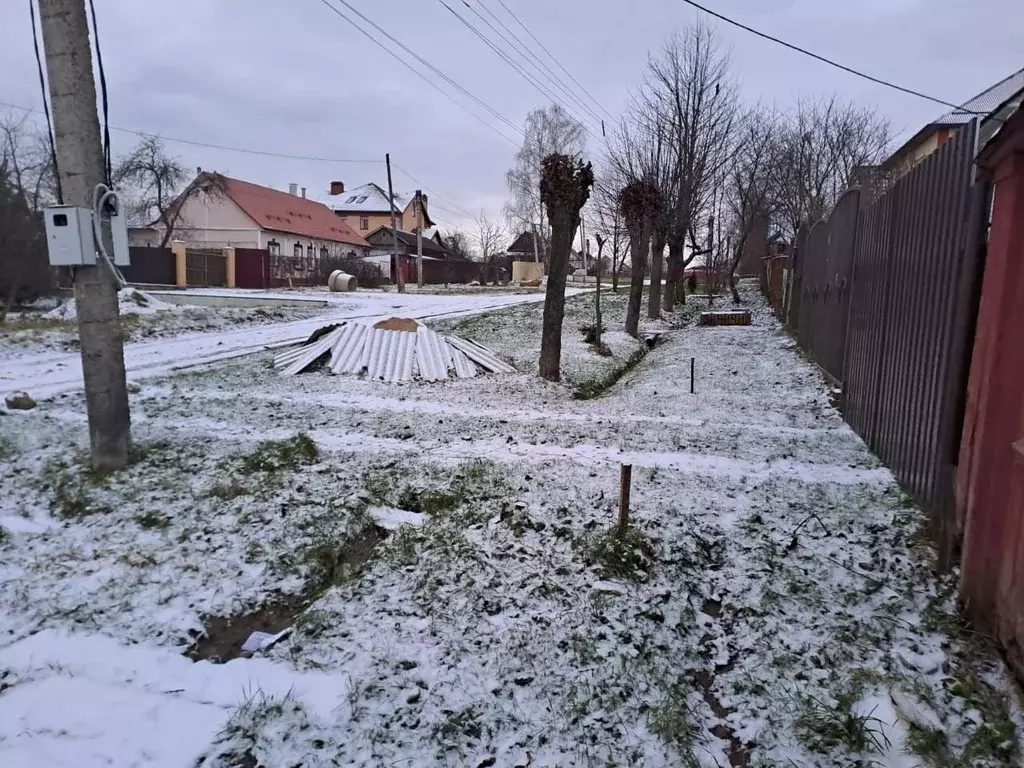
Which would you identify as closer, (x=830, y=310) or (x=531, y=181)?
(x=830, y=310)

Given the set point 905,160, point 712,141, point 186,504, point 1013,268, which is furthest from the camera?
point 905,160

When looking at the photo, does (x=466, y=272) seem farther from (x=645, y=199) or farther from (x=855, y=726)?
(x=855, y=726)

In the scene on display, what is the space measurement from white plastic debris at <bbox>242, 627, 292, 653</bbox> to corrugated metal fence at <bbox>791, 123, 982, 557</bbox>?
323 cm

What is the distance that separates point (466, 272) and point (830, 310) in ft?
145

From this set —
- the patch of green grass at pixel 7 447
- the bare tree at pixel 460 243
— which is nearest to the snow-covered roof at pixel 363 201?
the bare tree at pixel 460 243

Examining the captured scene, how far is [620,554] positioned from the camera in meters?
3.54

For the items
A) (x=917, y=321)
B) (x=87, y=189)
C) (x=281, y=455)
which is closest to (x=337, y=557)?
(x=281, y=455)

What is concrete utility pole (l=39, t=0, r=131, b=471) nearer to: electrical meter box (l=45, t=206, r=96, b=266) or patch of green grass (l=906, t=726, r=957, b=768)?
electrical meter box (l=45, t=206, r=96, b=266)

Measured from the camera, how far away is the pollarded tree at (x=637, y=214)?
14531 millimetres

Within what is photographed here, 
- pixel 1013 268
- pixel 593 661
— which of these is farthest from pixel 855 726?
pixel 1013 268

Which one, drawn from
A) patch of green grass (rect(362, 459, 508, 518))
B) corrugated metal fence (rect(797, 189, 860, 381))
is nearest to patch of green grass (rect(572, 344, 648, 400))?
corrugated metal fence (rect(797, 189, 860, 381))

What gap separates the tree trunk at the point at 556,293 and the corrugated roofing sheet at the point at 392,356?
2.18ft

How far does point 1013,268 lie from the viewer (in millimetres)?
2703

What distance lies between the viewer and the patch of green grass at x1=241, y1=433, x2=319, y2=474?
4.95 m
